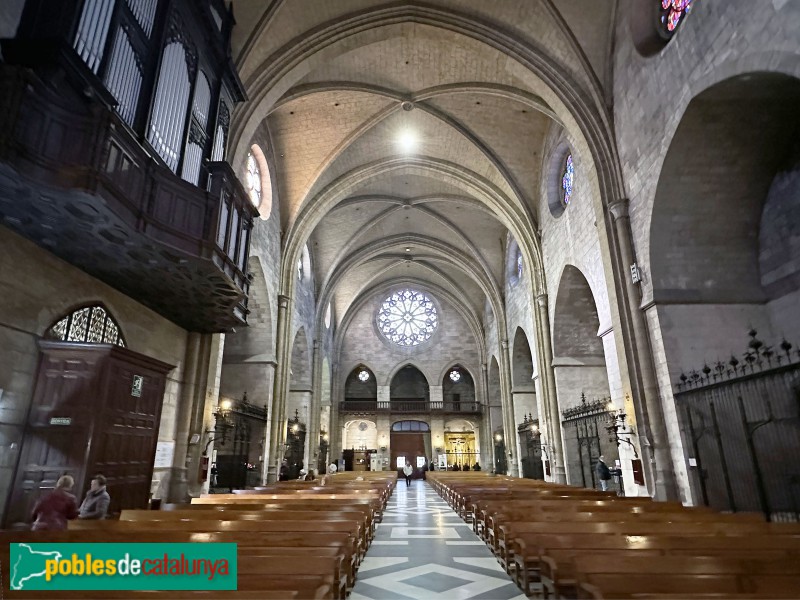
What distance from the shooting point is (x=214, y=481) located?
12.9m

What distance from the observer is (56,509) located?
486 cm

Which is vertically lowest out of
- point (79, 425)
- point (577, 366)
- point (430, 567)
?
point (430, 567)

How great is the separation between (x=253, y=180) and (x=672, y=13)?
11.6 metres

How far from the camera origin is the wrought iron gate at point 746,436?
633 centimetres

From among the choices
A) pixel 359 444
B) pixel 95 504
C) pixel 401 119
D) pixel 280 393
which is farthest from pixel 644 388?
pixel 359 444

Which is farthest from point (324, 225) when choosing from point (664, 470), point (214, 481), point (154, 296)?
point (664, 470)

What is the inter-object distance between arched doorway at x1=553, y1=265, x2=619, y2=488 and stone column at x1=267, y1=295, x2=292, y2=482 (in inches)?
378

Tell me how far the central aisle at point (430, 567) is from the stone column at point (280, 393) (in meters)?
7.64

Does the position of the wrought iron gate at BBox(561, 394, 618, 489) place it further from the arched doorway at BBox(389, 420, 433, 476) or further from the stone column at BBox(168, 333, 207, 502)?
the arched doorway at BBox(389, 420, 433, 476)

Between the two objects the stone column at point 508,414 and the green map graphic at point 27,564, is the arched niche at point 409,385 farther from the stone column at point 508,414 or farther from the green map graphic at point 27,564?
the green map graphic at point 27,564

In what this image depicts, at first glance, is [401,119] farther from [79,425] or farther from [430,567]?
[430,567]

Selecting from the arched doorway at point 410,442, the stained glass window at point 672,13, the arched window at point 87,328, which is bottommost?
the arched doorway at point 410,442

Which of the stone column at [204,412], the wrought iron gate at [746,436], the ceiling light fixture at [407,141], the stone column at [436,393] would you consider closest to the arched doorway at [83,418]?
the stone column at [204,412]

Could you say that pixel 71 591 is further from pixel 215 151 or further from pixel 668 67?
pixel 668 67
